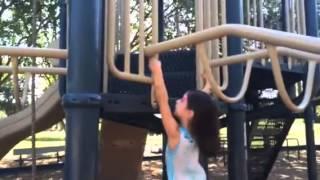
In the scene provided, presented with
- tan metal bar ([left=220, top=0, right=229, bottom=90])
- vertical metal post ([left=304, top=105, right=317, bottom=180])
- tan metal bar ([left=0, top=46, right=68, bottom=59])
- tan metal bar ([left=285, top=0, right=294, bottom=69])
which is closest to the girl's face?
tan metal bar ([left=0, top=46, right=68, bottom=59])

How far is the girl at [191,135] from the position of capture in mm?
2303

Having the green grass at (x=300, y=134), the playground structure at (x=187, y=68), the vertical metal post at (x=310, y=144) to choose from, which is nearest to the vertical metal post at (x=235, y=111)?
the playground structure at (x=187, y=68)

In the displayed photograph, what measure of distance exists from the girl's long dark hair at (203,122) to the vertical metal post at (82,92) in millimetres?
765

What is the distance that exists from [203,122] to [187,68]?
5.81ft

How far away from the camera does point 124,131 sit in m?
8.18

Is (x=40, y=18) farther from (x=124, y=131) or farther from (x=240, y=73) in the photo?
(x=240, y=73)

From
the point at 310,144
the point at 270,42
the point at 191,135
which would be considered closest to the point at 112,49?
the point at 191,135

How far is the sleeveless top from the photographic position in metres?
2.34

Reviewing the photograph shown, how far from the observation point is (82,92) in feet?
9.56

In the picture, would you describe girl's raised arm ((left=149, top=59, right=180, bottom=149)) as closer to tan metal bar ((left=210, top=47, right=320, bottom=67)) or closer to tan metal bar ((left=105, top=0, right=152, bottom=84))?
tan metal bar ((left=105, top=0, right=152, bottom=84))

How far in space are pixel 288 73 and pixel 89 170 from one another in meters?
2.62

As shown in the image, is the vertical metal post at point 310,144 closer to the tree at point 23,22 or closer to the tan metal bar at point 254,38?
the tan metal bar at point 254,38

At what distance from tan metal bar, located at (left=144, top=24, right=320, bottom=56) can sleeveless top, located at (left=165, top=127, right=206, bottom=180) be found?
43 centimetres

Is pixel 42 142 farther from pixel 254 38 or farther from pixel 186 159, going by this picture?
pixel 254 38
